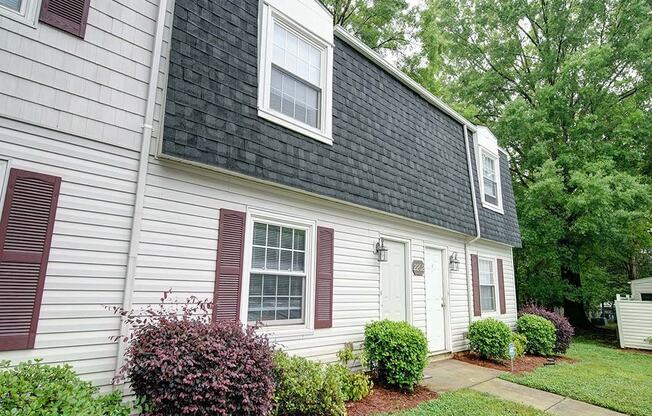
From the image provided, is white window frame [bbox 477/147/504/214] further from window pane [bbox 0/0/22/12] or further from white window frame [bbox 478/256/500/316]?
window pane [bbox 0/0/22/12]

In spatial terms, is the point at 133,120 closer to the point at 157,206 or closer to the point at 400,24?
the point at 157,206

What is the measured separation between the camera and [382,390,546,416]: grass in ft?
15.0

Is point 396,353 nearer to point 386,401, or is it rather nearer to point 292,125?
point 386,401

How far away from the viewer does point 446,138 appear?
9.06m

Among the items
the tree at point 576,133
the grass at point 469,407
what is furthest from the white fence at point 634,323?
the grass at point 469,407

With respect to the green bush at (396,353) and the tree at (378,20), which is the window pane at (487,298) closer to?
the green bush at (396,353)

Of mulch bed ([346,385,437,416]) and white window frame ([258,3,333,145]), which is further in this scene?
white window frame ([258,3,333,145])

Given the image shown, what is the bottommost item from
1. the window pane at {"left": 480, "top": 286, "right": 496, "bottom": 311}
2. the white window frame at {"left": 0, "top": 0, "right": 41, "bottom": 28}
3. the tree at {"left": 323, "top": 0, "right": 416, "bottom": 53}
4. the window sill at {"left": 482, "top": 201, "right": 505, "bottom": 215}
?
the window pane at {"left": 480, "top": 286, "right": 496, "bottom": 311}

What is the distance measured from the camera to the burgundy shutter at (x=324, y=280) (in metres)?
5.38

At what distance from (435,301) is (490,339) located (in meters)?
1.37

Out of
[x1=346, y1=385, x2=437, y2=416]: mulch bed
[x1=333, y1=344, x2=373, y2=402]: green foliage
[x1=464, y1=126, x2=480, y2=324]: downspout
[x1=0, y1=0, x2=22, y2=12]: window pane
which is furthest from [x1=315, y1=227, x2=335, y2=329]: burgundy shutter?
[x1=464, y1=126, x2=480, y2=324]: downspout

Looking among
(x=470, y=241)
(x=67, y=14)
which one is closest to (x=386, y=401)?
(x=470, y=241)

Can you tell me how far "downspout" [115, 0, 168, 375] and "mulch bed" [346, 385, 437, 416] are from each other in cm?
273

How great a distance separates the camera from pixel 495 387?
5.89 meters
